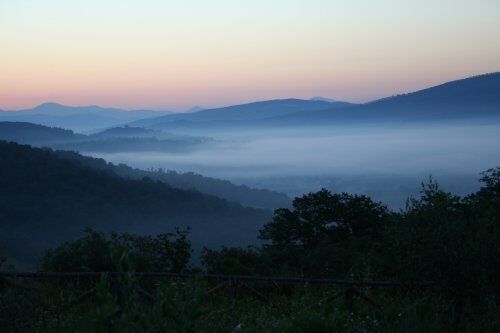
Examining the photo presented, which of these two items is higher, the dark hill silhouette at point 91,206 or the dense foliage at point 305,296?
the dense foliage at point 305,296

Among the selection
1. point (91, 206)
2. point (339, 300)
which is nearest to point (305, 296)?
point (339, 300)

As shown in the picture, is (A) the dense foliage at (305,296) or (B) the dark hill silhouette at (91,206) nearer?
Answer: (A) the dense foliage at (305,296)

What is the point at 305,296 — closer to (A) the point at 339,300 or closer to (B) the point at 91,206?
(A) the point at 339,300

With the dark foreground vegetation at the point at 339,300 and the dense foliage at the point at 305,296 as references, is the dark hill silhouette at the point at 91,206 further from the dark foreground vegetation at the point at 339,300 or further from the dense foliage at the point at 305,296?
the dark foreground vegetation at the point at 339,300

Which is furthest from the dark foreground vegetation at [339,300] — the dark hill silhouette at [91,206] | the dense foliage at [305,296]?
the dark hill silhouette at [91,206]

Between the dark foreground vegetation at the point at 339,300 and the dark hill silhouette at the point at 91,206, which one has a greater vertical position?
the dark foreground vegetation at the point at 339,300

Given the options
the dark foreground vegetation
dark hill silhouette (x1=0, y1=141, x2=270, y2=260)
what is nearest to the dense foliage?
the dark foreground vegetation

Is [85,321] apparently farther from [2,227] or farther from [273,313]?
[2,227]

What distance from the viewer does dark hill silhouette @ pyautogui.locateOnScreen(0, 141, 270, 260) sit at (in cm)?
11488

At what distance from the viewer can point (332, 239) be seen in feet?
107

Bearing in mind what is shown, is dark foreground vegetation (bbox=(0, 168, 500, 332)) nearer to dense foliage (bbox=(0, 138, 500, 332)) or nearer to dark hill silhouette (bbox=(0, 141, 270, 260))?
dense foliage (bbox=(0, 138, 500, 332))

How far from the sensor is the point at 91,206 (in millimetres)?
125375

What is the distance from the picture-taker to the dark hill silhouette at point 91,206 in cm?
11488

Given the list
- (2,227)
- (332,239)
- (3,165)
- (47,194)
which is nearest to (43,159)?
(3,165)
